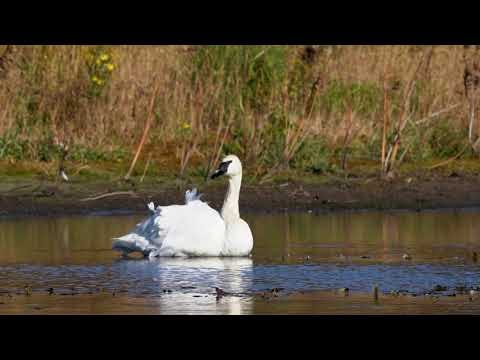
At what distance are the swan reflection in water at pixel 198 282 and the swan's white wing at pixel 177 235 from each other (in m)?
0.10

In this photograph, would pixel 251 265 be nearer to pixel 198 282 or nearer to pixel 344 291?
pixel 198 282

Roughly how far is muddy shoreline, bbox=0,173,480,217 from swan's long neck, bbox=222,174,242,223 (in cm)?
233

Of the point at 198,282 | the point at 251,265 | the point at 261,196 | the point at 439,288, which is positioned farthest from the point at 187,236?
the point at 261,196

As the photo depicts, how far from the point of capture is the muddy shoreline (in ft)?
52.3

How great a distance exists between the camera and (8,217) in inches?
606

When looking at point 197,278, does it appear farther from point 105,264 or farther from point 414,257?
point 414,257

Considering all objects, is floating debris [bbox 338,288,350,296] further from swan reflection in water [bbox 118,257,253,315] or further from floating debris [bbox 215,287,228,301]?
floating debris [bbox 215,287,228,301]

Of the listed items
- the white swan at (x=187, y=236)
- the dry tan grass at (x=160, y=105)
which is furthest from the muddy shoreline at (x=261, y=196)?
the white swan at (x=187, y=236)

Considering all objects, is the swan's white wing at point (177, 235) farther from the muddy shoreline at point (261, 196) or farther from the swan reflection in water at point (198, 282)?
the muddy shoreline at point (261, 196)

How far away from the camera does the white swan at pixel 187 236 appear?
12609 mm

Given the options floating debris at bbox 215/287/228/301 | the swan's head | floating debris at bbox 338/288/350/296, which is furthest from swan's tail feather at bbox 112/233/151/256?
floating debris at bbox 338/288/350/296

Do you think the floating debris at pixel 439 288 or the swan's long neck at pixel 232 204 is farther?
the swan's long neck at pixel 232 204
